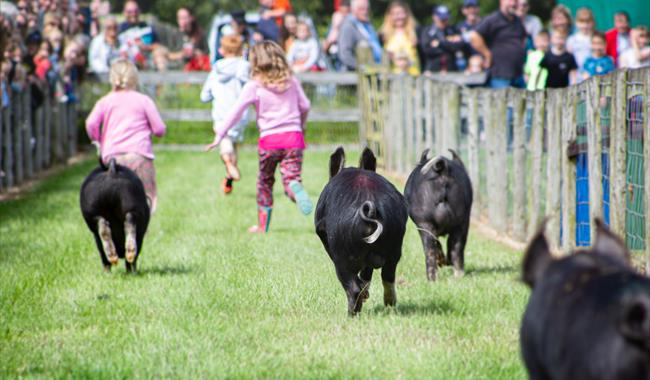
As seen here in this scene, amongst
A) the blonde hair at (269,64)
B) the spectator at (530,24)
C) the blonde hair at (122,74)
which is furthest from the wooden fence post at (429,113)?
the blonde hair at (122,74)

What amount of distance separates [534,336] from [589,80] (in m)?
6.12

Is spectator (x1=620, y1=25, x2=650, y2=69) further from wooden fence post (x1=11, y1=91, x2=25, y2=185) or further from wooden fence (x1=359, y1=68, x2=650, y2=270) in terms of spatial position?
wooden fence post (x1=11, y1=91, x2=25, y2=185)

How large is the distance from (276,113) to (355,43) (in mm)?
12300

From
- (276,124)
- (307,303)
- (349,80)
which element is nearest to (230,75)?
(276,124)

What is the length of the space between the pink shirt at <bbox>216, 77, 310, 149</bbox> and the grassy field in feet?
3.48

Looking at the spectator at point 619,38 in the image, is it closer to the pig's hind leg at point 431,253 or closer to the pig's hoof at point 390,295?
the pig's hind leg at point 431,253

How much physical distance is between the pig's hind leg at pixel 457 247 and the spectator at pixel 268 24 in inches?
557

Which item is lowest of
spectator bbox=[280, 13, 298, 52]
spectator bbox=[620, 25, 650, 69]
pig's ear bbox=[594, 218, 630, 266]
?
pig's ear bbox=[594, 218, 630, 266]

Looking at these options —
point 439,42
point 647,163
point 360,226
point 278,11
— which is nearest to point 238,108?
point 647,163

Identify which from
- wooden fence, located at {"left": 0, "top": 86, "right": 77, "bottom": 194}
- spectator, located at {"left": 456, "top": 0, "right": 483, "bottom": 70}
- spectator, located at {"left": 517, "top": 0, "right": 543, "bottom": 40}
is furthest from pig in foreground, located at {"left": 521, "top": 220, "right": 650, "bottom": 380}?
spectator, located at {"left": 456, "top": 0, "right": 483, "bottom": 70}

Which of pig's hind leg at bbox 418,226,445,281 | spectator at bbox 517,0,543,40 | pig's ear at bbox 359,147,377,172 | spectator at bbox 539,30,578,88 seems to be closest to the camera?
pig's ear at bbox 359,147,377,172

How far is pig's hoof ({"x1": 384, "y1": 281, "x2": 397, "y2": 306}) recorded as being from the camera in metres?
7.79

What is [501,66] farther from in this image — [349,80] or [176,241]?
[176,241]

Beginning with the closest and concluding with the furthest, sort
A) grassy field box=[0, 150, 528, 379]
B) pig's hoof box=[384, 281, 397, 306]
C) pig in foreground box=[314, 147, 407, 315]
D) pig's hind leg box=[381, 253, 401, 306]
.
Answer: grassy field box=[0, 150, 528, 379]
pig in foreground box=[314, 147, 407, 315]
pig's hind leg box=[381, 253, 401, 306]
pig's hoof box=[384, 281, 397, 306]
